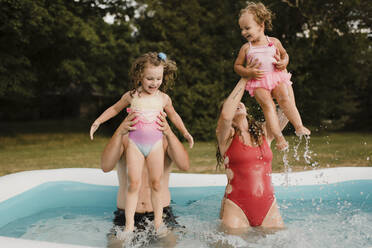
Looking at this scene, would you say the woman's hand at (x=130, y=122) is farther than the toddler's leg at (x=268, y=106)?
Yes

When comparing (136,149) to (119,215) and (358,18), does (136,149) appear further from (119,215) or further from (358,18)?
(358,18)

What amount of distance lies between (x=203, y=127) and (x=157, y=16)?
4824 millimetres

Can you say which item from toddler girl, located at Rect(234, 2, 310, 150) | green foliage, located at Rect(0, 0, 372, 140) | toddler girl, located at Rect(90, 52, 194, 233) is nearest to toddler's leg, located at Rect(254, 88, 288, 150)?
toddler girl, located at Rect(234, 2, 310, 150)

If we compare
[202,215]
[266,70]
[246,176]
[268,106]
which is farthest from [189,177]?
[266,70]

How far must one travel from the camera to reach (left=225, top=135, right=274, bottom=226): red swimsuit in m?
3.82

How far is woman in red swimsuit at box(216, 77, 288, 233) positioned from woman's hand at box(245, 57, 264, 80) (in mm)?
781

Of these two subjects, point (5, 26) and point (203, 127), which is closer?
point (5, 26)

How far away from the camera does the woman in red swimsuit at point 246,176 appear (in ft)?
12.5

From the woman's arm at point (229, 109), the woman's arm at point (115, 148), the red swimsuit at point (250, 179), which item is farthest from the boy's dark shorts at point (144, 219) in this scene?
the woman's arm at point (229, 109)

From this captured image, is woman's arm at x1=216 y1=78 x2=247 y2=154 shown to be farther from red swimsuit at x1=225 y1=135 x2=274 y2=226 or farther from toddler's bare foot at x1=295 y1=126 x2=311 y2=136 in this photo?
toddler's bare foot at x1=295 y1=126 x2=311 y2=136

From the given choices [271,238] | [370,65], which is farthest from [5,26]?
[370,65]

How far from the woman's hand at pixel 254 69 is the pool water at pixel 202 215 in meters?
1.65

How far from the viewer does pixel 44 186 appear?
6.01 meters

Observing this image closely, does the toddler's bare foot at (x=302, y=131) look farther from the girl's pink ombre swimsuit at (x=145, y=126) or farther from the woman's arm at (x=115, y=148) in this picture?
the woman's arm at (x=115, y=148)
